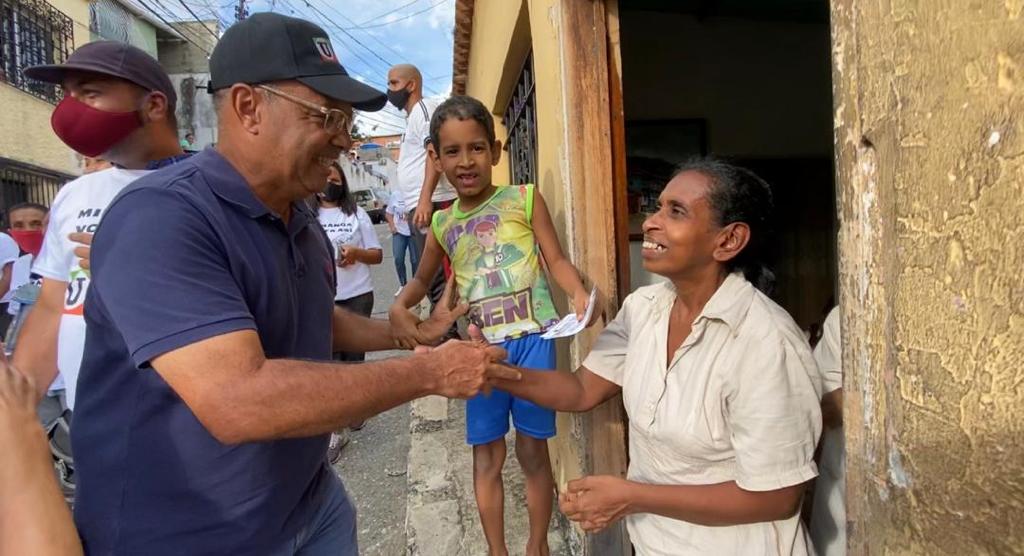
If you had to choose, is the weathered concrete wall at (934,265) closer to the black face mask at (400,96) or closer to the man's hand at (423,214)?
the man's hand at (423,214)

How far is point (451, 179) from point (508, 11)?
2.25 m

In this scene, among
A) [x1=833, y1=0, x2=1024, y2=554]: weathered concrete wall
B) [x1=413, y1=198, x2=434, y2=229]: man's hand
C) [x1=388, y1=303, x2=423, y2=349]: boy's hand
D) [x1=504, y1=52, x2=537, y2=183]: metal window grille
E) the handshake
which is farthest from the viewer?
[x1=504, y1=52, x2=537, y2=183]: metal window grille

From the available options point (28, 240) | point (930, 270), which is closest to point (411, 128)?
point (28, 240)

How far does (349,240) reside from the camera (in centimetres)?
464

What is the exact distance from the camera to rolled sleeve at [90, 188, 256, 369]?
1.17 metres

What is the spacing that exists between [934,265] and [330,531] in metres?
1.63

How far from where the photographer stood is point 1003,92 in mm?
708

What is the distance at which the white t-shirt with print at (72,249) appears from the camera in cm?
207

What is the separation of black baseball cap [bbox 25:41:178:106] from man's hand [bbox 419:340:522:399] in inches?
51.9

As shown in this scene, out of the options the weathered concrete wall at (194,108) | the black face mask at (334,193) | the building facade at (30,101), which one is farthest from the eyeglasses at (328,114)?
the weathered concrete wall at (194,108)

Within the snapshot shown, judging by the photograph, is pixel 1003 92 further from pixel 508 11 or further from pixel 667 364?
pixel 508 11

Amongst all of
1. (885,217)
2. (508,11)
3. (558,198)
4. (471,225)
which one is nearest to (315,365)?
(885,217)

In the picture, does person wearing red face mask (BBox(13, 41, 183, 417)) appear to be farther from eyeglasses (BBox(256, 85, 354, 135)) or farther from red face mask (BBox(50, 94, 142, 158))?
eyeglasses (BBox(256, 85, 354, 135))

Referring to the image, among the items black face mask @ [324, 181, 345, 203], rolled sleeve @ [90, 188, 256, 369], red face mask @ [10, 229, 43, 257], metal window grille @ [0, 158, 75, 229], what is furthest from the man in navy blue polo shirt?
metal window grille @ [0, 158, 75, 229]
